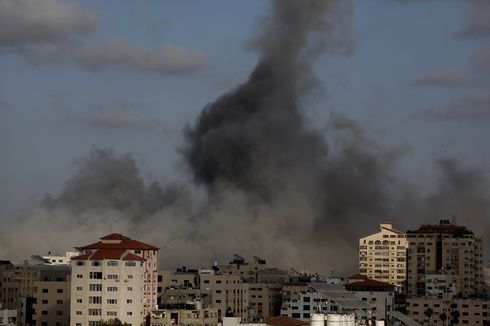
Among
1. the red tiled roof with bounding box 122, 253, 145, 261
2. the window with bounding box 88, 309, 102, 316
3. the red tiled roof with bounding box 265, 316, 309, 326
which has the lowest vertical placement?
the red tiled roof with bounding box 265, 316, 309, 326

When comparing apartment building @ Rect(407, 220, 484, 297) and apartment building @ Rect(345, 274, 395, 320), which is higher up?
apartment building @ Rect(407, 220, 484, 297)

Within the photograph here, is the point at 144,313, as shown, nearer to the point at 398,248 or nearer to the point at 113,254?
the point at 113,254

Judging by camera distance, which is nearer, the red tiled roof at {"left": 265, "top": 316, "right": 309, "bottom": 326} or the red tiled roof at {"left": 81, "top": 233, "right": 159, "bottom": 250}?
the red tiled roof at {"left": 265, "top": 316, "right": 309, "bottom": 326}

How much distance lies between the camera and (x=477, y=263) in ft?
335

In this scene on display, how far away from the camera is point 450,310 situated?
84188mm

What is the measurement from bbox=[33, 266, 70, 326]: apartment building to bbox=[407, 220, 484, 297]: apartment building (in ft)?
108

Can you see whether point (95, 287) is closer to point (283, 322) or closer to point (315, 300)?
point (283, 322)

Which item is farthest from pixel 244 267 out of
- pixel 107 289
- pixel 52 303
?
pixel 107 289

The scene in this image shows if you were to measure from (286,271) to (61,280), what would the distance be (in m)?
22.8

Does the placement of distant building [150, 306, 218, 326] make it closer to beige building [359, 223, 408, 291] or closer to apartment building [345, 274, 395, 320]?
apartment building [345, 274, 395, 320]

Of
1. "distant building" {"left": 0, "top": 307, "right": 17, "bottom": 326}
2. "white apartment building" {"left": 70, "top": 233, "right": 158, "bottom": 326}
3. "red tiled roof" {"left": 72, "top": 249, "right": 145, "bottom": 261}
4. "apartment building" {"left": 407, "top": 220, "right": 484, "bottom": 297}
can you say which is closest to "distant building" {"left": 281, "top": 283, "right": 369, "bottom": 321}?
"red tiled roof" {"left": 72, "top": 249, "right": 145, "bottom": 261}

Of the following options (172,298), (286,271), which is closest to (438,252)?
(286,271)

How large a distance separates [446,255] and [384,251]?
612 cm

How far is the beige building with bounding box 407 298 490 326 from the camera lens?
8306cm
